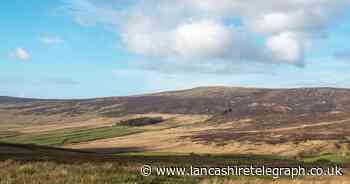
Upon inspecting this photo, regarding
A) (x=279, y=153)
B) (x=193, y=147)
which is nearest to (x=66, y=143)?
(x=193, y=147)

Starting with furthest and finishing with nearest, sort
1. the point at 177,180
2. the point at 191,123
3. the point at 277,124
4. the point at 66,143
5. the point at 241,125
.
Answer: the point at 191,123 → the point at 241,125 → the point at 277,124 → the point at 66,143 → the point at 177,180

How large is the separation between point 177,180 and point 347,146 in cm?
7905

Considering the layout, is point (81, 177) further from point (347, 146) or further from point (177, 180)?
point (347, 146)

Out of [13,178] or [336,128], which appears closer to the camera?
[13,178]

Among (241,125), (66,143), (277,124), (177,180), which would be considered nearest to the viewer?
(177,180)

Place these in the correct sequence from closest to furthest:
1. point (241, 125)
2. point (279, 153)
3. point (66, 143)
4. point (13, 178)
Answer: point (13, 178) < point (279, 153) < point (66, 143) < point (241, 125)

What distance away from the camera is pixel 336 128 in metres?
137

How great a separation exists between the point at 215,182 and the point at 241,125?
153689mm

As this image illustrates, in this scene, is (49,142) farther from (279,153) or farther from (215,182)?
(215,182)

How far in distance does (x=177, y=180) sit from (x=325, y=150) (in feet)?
250

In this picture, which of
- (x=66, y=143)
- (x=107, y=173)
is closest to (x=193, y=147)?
(x=66, y=143)

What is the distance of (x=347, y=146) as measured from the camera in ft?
313

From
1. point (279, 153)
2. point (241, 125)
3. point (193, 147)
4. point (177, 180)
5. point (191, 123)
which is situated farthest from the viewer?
point (191, 123)

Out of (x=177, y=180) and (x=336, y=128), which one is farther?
(x=336, y=128)
